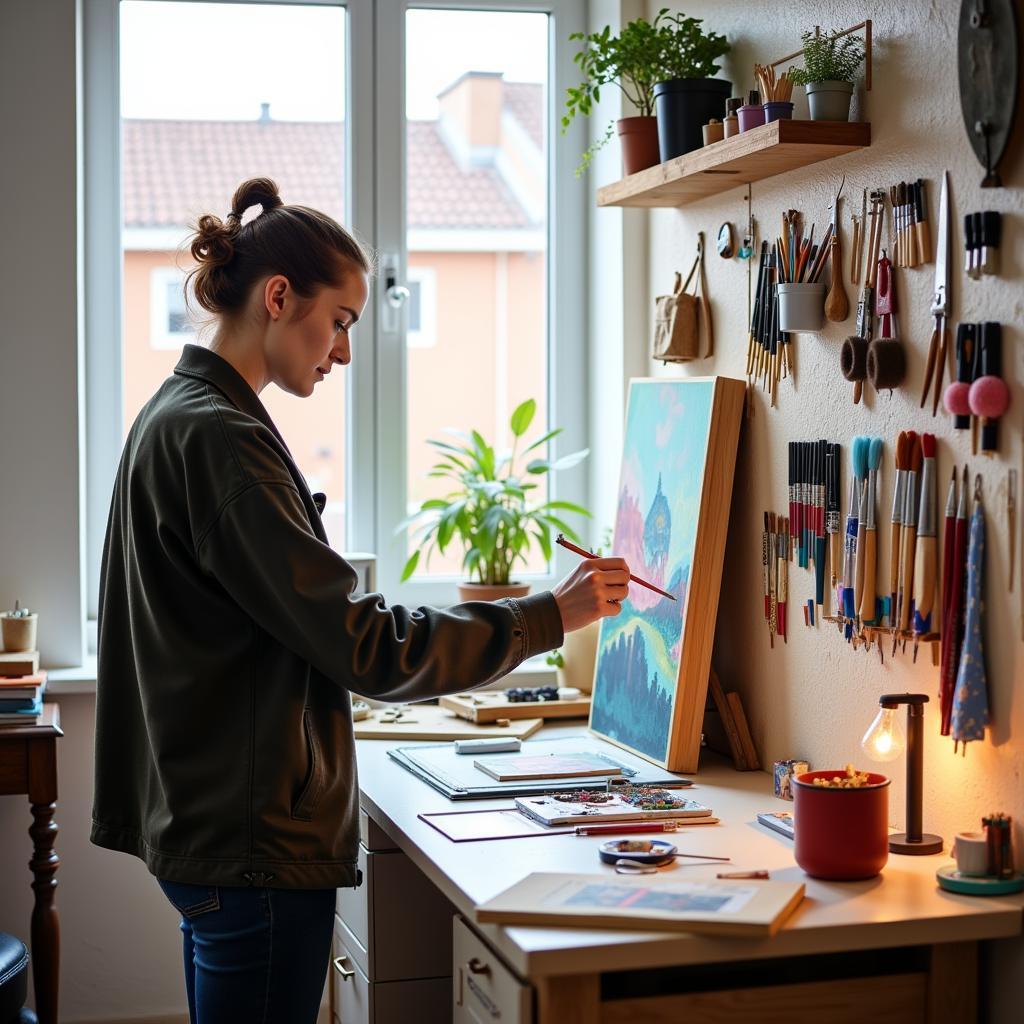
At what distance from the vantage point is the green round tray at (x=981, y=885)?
1675 mm

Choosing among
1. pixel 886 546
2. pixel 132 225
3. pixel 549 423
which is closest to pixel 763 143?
pixel 886 546

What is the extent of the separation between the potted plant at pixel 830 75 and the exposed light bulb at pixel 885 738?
0.85 meters

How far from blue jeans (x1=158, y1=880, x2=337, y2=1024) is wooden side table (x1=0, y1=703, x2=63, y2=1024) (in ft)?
3.15

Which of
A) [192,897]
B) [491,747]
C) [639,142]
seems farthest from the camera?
[639,142]

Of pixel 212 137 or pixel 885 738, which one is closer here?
→ pixel 885 738

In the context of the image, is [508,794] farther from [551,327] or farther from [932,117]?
[551,327]

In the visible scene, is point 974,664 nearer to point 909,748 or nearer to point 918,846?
point 909,748

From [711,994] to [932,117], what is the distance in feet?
3.79

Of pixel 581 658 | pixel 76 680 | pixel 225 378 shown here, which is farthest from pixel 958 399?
pixel 76 680

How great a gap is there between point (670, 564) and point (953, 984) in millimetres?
924

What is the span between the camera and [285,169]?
329 cm

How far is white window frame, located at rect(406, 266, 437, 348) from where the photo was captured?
3.35 m

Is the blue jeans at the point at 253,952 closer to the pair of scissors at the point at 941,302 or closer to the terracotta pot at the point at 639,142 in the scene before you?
the pair of scissors at the point at 941,302

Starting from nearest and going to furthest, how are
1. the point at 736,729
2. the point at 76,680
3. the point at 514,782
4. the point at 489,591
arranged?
the point at 514,782
the point at 736,729
the point at 76,680
the point at 489,591
